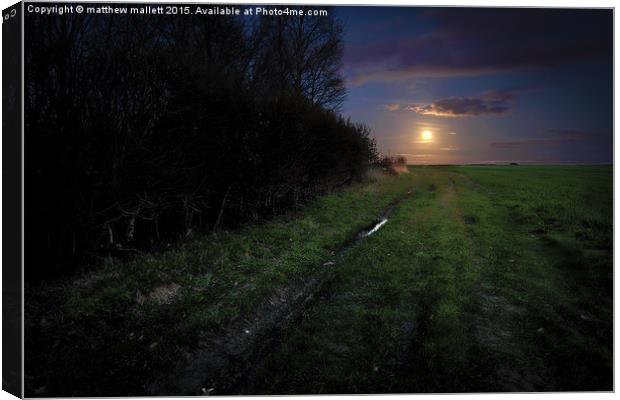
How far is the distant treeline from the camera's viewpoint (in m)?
5.71

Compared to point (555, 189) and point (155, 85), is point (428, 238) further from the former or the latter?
point (155, 85)

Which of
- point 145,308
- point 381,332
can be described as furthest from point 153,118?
point 381,332

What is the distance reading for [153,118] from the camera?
23.2 ft

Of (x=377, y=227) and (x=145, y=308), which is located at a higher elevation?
(x=377, y=227)

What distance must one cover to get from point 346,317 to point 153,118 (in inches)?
192

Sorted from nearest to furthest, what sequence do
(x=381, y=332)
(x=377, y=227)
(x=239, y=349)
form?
(x=239, y=349), (x=381, y=332), (x=377, y=227)

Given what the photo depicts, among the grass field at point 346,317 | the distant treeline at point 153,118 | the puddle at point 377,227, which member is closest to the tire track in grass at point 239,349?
the grass field at point 346,317

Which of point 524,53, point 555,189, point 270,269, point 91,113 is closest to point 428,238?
point 555,189

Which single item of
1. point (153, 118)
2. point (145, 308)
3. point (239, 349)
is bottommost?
point (239, 349)

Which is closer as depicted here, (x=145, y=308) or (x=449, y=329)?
(x=449, y=329)

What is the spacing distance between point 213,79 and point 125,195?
319 cm

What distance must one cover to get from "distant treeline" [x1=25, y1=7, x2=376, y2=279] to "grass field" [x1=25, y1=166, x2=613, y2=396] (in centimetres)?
108

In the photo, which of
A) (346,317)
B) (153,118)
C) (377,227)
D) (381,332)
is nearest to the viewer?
(381,332)

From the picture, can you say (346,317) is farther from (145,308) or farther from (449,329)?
(145,308)
